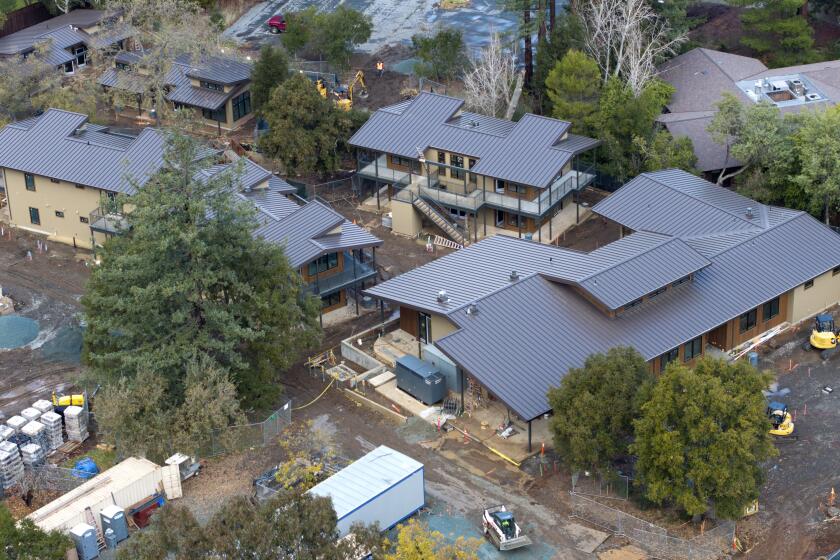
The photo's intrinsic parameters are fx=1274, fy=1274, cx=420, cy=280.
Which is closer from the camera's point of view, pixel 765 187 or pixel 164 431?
pixel 164 431

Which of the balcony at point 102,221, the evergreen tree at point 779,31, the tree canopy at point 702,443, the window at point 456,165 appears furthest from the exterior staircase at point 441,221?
the evergreen tree at point 779,31

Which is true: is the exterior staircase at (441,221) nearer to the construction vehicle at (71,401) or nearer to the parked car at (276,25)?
the construction vehicle at (71,401)

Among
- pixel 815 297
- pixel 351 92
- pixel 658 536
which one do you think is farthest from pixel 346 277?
pixel 351 92

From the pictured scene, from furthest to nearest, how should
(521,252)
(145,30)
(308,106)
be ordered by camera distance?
(145,30)
(308,106)
(521,252)

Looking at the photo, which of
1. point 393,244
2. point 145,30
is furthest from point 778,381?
point 145,30

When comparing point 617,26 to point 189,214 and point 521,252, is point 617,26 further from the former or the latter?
point 189,214

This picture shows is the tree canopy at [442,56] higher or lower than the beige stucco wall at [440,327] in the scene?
higher

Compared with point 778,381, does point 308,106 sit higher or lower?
higher

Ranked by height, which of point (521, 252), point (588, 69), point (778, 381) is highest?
point (588, 69)
